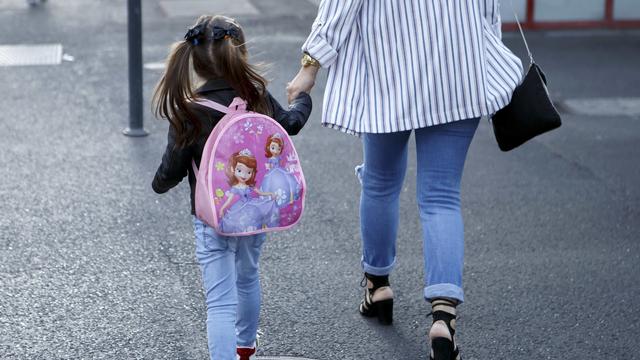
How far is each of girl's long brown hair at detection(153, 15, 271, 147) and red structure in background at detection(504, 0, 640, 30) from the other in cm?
894

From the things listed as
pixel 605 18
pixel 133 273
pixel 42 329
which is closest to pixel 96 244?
pixel 133 273

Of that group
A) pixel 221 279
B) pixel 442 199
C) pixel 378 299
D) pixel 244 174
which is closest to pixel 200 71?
pixel 244 174

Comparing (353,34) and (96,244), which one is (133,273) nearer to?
(96,244)

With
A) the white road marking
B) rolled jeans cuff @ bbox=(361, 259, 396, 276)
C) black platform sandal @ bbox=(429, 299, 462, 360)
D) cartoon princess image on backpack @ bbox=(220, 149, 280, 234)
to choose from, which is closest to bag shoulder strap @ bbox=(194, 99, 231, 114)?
cartoon princess image on backpack @ bbox=(220, 149, 280, 234)

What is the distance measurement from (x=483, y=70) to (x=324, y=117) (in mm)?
563

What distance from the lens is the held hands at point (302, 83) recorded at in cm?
386

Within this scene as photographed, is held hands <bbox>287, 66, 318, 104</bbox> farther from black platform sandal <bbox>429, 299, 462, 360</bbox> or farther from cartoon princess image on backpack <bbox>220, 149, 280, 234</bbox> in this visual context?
black platform sandal <bbox>429, 299, 462, 360</bbox>

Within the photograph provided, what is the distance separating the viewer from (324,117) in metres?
4.09

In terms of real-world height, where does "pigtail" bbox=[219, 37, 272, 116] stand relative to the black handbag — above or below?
above

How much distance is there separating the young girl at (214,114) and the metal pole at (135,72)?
3.63 meters

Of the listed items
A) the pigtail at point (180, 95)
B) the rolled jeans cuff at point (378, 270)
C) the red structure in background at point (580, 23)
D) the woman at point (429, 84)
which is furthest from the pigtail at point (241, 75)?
the red structure in background at point (580, 23)

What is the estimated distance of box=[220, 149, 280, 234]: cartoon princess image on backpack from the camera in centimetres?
361

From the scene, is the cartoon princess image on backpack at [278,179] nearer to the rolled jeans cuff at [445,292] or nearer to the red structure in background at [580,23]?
the rolled jeans cuff at [445,292]

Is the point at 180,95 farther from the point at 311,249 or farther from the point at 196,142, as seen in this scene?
the point at 311,249
